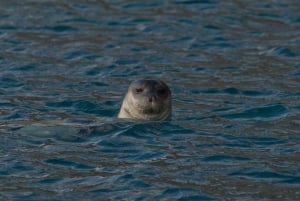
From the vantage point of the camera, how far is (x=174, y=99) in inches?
577

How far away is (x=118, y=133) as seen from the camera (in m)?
12.3

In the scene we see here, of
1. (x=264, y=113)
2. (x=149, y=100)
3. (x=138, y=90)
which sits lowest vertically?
(x=264, y=113)

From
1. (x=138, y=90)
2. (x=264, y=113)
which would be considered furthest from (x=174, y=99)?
(x=138, y=90)

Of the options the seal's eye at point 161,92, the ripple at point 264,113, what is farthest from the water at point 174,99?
the seal's eye at point 161,92

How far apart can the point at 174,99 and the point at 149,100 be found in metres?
1.90

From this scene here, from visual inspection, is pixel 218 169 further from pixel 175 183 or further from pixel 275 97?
pixel 275 97

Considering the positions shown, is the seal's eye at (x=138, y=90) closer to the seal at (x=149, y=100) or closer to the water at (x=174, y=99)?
the seal at (x=149, y=100)

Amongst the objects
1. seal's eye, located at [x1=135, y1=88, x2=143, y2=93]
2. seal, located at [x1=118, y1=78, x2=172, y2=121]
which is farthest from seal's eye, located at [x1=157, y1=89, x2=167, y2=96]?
seal's eye, located at [x1=135, y1=88, x2=143, y2=93]

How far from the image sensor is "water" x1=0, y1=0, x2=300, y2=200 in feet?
34.8

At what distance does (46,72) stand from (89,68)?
2.12ft

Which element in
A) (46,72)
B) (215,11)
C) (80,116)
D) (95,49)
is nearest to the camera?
(80,116)

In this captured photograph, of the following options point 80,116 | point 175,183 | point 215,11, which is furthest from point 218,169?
point 215,11

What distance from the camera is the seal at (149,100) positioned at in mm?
12812

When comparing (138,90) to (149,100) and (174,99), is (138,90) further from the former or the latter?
(174,99)
